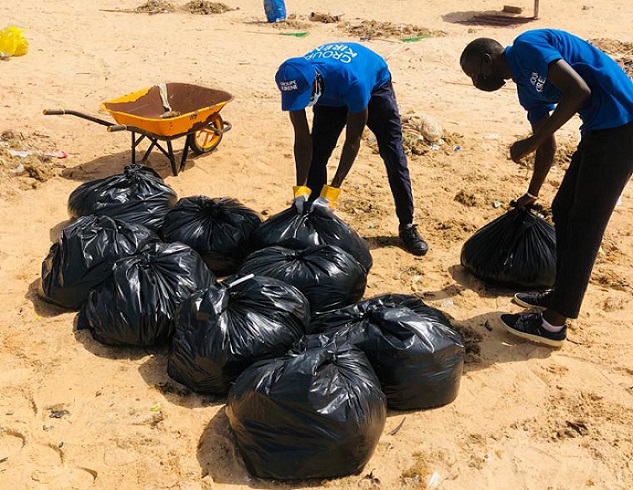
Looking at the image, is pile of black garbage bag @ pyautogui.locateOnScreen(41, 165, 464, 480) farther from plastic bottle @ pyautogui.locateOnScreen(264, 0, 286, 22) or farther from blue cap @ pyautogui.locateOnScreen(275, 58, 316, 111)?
plastic bottle @ pyautogui.locateOnScreen(264, 0, 286, 22)

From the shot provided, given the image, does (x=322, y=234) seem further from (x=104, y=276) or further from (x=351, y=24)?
(x=351, y=24)

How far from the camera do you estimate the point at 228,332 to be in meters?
2.89

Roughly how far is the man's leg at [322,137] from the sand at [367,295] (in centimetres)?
61

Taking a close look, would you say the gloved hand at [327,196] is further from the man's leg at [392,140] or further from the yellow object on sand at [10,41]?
the yellow object on sand at [10,41]

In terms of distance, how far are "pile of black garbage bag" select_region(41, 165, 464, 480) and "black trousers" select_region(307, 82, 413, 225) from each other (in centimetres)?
59

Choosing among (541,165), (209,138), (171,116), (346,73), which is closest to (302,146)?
(346,73)

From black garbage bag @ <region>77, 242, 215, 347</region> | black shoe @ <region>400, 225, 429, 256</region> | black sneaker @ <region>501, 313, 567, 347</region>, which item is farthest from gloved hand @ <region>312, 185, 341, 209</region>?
black sneaker @ <region>501, 313, 567, 347</region>

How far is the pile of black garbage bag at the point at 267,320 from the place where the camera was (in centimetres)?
246

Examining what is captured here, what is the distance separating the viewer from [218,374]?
9.52ft

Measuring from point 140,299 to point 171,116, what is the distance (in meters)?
2.94

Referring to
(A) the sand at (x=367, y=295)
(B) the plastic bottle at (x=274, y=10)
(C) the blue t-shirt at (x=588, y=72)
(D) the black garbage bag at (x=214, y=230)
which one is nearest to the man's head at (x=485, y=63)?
(C) the blue t-shirt at (x=588, y=72)

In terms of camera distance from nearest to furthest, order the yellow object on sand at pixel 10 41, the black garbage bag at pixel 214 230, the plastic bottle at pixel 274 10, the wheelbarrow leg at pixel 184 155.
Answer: the black garbage bag at pixel 214 230, the wheelbarrow leg at pixel 184 155, the yellow object on sand at pixel 10 41, the plastic bottle at pixel 274 10

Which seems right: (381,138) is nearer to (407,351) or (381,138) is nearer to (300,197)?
(300,197)

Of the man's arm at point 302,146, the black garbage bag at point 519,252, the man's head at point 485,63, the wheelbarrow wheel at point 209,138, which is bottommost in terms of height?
the black garbage bag at point 519,252
